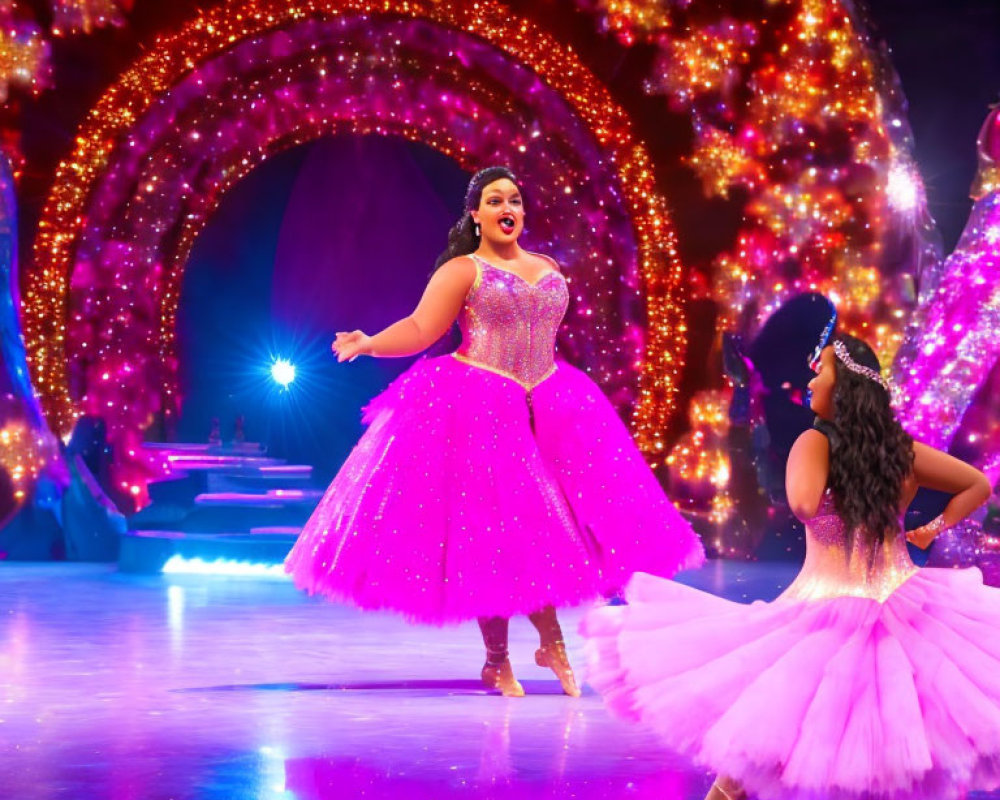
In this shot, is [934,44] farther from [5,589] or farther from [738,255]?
[5,589]

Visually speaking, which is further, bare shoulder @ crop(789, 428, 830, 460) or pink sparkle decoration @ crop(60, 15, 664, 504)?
pink sparkle decoration @ crop(60, 15, 664, 504)

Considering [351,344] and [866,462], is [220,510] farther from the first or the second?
[866,462]

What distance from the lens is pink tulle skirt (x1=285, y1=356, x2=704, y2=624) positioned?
4.85 m

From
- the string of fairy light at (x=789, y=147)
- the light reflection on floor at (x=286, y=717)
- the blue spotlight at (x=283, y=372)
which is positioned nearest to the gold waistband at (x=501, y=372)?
the light reflection on floor at (x=286, y=717)

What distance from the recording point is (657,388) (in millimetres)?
10047

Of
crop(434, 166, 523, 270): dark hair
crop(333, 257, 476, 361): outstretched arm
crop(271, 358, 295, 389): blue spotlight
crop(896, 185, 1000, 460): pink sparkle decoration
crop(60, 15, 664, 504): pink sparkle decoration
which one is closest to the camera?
crop(333, 257, 476, 361): outstretched arm

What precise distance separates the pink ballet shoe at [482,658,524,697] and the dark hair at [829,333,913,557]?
1.82 meters

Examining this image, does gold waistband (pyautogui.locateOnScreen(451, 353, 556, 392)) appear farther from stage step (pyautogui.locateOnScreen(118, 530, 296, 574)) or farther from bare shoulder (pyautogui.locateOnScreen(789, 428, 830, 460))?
stage step (pyautogui.locateOnScreen(118, 530, 296, 574))

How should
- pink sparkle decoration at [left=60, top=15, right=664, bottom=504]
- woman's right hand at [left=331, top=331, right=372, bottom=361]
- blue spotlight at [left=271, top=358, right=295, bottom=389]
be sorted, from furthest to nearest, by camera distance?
blue spotlight at [left=271, top=358, right=295, bottom=389], pink sparkle decoration at [left=60, top=15, right=664, bottom=504], woman's right hand at [left=331, top=331, right=372, bottom=361]

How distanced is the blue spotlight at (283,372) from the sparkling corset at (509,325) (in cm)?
811

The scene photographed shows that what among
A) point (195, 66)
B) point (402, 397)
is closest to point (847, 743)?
point (402, 397)

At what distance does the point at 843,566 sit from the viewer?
3.28m

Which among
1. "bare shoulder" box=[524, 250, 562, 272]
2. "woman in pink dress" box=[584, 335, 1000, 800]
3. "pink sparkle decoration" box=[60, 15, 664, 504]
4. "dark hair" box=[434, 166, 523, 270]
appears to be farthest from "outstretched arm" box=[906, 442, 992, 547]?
"pink sparkle decoration" box=[60, 15, 664, 504]

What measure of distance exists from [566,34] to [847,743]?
25.5 feet
